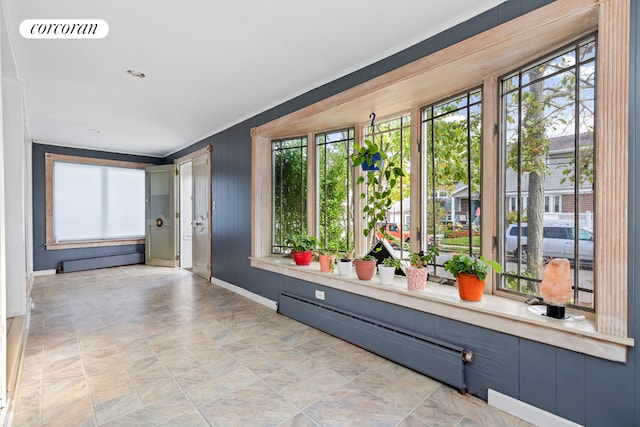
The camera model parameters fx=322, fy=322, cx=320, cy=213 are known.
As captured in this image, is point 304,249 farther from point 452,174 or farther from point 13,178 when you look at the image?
point 13,178

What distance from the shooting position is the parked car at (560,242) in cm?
177

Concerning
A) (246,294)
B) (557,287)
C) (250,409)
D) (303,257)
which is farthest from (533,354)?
(246,294)

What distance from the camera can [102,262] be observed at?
6387 millimetres

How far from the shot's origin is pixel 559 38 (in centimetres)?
179

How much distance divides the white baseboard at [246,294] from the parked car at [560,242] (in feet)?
8.77

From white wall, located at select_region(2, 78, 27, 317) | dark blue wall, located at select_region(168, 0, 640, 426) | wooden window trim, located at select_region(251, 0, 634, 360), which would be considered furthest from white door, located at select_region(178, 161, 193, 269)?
wooden window trim, located at select_region(251, 0, 634, 360)

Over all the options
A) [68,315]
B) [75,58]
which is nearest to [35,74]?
[75,58]

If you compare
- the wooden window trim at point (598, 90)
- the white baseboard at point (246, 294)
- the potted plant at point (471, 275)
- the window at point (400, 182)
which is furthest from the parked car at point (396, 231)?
the white baseboard at point (246, 294)

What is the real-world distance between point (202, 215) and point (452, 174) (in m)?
4.46

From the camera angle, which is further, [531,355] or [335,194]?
[335,194]

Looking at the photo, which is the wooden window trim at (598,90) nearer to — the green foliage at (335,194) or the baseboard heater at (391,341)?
the baseboard heater at (391,341)

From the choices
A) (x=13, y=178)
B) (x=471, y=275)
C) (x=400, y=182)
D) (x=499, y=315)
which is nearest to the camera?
(x=499, y=315)

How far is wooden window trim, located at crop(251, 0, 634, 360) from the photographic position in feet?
4.83

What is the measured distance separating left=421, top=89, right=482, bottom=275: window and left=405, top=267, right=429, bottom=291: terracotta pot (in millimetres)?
291
